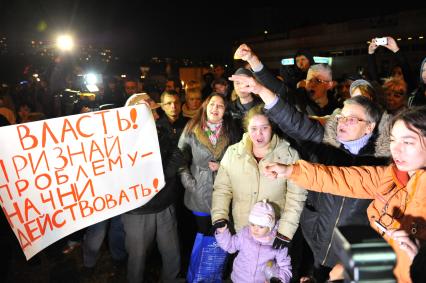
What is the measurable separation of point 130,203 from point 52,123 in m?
0.97

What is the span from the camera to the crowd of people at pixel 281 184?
72.1 inches

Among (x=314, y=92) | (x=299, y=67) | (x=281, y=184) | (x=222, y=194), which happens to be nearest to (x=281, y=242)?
(x=281, y=184)

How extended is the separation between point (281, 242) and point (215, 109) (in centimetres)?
155

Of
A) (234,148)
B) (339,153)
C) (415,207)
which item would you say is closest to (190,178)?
(234,148)

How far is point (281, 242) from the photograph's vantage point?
Result: 2.85 metres

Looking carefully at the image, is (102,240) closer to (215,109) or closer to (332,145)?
(215,109)

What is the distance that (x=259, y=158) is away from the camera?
9.96ft

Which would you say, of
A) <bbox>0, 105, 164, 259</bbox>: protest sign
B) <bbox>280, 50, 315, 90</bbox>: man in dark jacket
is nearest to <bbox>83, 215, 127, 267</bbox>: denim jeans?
<bbox>0, 105, 164, 259</bbox>: protest sign

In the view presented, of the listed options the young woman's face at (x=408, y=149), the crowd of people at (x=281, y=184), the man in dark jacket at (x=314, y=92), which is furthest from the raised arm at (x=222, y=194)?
the young woman's face at (x=408, y=149)

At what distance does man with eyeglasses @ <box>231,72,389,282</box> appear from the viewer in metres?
2.53

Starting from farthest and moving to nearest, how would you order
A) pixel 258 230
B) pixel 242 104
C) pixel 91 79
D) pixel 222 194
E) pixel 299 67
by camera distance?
pixel 91 79, pixel 299 67, pixel 242 104, pixel 222 194, pixel 258 230

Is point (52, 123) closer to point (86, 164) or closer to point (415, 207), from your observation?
point (86, 164)

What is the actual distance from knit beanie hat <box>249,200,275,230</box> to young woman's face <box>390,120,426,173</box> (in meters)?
1.26

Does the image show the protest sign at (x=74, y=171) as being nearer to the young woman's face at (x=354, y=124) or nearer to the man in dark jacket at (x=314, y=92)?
the young woman's face at (x=354, y=124)
